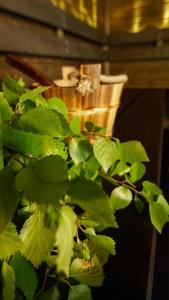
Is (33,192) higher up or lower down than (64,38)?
lower down

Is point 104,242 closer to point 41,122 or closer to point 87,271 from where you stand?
point 87,271

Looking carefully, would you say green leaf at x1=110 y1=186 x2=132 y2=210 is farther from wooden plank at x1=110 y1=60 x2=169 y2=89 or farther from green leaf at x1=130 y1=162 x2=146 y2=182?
wooden plank at x1=110 y1=60 x2=169 y2=89

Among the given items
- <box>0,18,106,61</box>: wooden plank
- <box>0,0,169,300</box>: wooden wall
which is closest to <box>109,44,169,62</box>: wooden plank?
<box>0,0,169,300</box>: wooden wall

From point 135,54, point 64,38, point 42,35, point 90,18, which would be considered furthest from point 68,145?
point 135,54

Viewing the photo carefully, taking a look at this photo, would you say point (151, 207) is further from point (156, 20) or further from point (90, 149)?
point (156, 20)

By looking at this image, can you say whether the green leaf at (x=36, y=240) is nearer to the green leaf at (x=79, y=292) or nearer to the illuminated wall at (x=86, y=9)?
the green leaf at (x=79, y=292)
